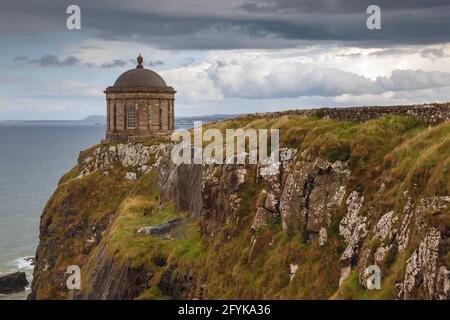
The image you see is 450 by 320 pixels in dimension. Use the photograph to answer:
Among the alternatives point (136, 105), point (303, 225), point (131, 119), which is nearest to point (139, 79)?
point (136, 105)

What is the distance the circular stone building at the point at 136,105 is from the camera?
80.0m

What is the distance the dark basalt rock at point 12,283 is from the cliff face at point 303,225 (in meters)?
37.2

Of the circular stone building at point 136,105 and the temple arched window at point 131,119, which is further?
the temple arched window at point 131,119

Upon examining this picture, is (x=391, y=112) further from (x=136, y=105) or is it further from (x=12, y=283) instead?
(x=12, y=283)

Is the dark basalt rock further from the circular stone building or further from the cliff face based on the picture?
the cliff face

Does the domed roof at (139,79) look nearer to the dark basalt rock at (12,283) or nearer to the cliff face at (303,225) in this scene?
the dark basalt rock at (12,283)

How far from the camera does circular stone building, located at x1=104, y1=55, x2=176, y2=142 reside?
80.0 metres

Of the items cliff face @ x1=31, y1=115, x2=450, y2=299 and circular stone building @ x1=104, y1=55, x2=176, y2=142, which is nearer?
cliff face @ x1=31, y1=115, x2=450, y2=299

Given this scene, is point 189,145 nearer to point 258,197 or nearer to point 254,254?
point 258,197

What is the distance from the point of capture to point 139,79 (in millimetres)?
80500

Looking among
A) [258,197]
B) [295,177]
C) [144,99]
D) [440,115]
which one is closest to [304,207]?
[295,177]

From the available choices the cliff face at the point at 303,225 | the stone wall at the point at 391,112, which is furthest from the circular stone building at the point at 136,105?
the stone wall at the point at 391,112

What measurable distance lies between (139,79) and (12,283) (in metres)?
30.1

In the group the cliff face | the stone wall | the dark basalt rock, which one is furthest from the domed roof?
the stone wall
